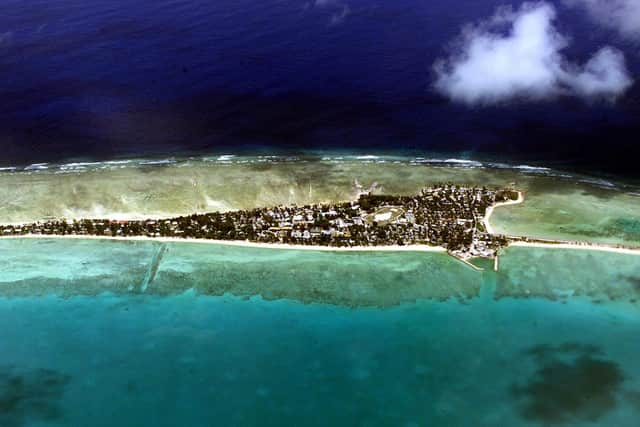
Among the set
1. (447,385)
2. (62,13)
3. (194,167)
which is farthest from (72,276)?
(62,13)

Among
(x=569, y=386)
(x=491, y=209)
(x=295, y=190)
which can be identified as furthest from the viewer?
(x=295, y=190)

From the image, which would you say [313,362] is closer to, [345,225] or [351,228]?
[351,228]

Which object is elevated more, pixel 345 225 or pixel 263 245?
pixel 345 225

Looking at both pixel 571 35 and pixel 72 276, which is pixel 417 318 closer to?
pixel 72 276

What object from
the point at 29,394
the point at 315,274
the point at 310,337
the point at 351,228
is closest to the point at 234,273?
the point at 315,274

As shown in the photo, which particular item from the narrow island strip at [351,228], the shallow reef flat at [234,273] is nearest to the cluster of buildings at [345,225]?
the narrow island strip at [351,228]

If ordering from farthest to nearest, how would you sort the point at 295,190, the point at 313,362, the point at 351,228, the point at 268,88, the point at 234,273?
the point at 268,88 < the point at 295,190 < the point at 351,228 < the point at 234,273 < the point at 313,362

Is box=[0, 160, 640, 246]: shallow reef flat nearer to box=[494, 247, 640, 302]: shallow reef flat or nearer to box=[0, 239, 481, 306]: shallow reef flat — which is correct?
box=[494, 247, 640, 302]: shallow reef flat
